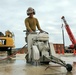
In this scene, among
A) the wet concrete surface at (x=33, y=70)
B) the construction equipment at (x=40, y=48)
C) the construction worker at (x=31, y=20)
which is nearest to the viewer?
the wet concrete surface at (x=33, y=70)

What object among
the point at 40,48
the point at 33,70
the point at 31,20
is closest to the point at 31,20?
the point at 31,20

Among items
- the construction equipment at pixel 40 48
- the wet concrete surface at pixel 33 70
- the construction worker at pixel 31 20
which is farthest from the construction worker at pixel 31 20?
the wet concrete surface at pixel 33 70

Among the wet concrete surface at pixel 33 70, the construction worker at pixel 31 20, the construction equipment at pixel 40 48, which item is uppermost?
the construction worker at pixel 31 20

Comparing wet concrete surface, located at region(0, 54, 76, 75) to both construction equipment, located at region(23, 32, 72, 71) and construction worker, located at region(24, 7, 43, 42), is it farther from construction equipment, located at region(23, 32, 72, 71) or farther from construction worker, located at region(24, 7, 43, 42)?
construction worker, located at region(24, 7, 43, 42)

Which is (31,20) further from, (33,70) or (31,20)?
(33,70)

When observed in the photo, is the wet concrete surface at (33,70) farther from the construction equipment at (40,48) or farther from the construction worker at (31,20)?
the construction worker at (31,20)

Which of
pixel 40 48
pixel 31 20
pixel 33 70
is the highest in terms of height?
pixel 31 20

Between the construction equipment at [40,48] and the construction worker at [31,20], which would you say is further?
the construction worker at [31,20]

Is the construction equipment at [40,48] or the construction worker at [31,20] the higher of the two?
the construction worker at [31,20]

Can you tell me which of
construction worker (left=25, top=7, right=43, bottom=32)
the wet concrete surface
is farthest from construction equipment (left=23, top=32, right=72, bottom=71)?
construction worker (left=25, top=7, right=43, bottom=32)

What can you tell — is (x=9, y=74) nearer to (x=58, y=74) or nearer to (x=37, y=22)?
(x=58, y=74)

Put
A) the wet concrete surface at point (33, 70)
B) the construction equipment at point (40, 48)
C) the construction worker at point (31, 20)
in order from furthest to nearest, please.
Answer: the construction worker at point (31, 20)
the construction equipment at point (40, 48)
the wet concrete surface at point (33, 70)

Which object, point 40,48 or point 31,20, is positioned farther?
point 31,20

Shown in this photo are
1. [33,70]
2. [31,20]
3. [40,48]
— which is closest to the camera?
[33,70]
